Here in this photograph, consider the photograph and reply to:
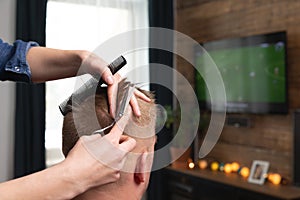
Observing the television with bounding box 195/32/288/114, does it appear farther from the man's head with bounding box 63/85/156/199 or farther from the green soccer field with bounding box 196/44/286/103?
the man's head with bounding box 63/85/156/199

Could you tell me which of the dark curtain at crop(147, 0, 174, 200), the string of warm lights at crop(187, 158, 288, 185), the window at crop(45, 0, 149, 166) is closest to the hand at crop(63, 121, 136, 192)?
the string of warm lights at crop(187, 158, 288, 185)

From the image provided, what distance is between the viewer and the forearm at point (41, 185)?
790mm

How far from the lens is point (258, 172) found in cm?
383

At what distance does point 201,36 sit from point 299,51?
1.22 metres

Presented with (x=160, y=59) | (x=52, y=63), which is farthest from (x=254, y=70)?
(x=52, y=63)

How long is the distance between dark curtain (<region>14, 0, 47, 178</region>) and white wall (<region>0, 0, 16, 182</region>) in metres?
0.06

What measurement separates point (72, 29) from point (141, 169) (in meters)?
3.44

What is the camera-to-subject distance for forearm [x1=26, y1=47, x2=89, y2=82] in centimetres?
120

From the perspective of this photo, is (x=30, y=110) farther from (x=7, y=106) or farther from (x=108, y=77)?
(x=108, y=77)

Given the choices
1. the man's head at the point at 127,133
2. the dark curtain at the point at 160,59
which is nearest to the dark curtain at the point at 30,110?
the dark curtain at the point at 160,59

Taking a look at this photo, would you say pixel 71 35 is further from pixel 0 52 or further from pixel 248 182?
pixel 0 52

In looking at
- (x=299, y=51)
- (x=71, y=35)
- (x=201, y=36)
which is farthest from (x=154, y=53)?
(x=299, y=51)

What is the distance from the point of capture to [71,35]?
440 cm

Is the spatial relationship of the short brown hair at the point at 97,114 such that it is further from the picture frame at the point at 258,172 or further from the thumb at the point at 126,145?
the picture frame at the point at 258,172
